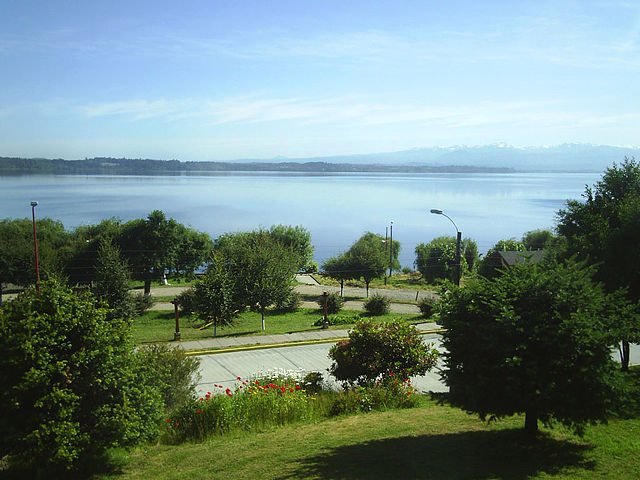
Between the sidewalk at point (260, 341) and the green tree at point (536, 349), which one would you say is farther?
the sidewalk at point (260, 341)

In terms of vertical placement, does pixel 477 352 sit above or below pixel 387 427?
above

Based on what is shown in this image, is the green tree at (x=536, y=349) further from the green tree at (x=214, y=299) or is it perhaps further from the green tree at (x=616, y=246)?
the green tree at (x=214, y=299)

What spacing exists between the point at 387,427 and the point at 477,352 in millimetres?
2757

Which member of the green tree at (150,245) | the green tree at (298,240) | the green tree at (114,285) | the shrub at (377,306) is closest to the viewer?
the green tree at (114,285)

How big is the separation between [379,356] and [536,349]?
5.44 meters

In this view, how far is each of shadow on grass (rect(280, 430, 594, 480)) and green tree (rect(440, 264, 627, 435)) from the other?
0.48 m

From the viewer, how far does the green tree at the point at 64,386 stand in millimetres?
6863

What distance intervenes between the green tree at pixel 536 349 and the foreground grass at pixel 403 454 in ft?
1.89

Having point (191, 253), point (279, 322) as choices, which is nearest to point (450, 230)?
point (191, 253)

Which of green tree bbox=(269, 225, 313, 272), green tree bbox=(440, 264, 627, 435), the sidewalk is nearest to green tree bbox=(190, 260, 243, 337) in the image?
the sidewalk

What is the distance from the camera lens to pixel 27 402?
702 cm

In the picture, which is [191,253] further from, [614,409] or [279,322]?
[614,409]

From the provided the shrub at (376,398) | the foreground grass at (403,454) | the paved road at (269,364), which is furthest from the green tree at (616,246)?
the shrub at (376,398)

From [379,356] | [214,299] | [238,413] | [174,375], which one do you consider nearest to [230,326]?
[214,299]
